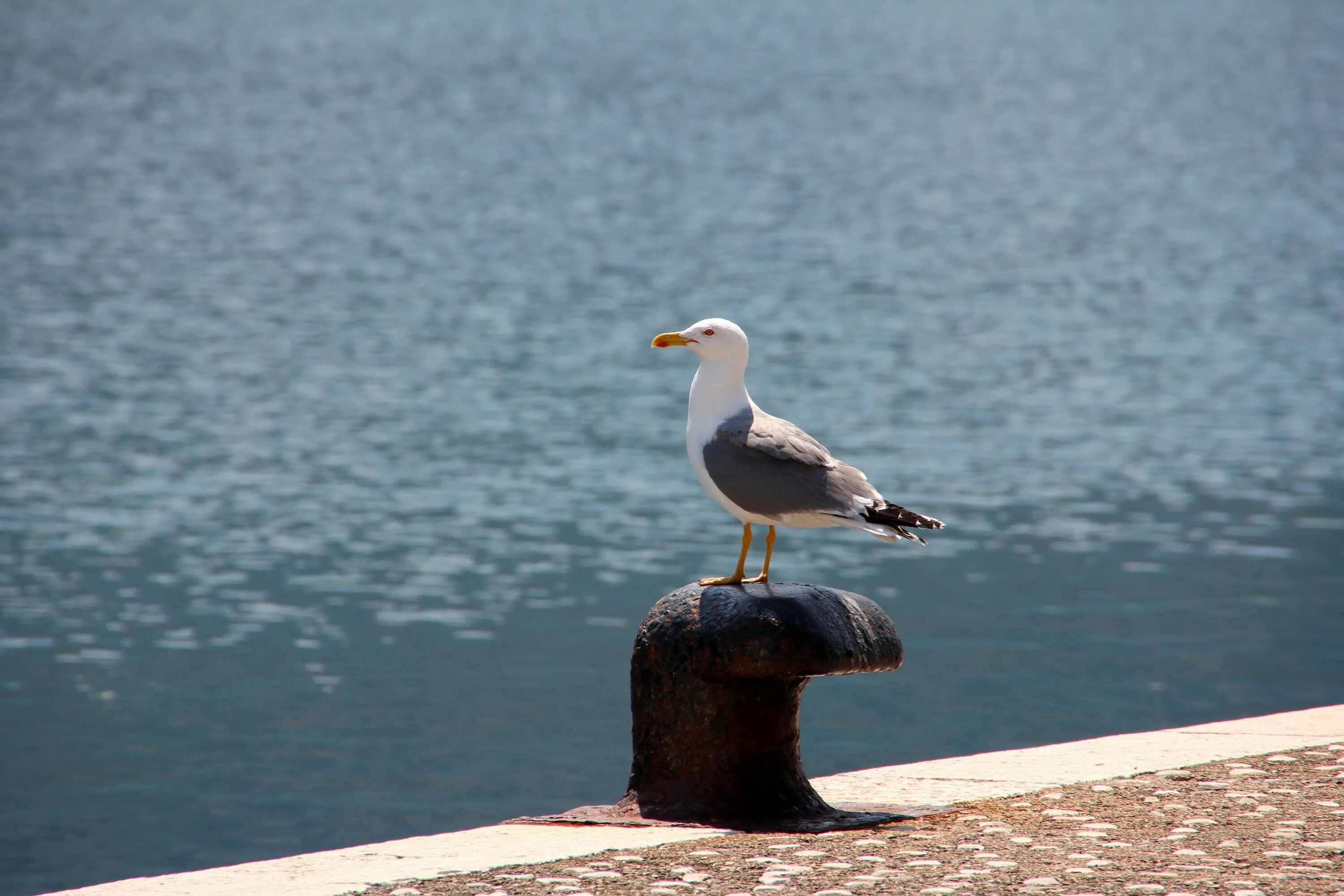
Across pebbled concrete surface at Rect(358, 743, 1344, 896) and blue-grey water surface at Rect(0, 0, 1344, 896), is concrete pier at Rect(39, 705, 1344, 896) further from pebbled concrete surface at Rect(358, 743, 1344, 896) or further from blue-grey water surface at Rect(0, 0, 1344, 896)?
blue-grey water surface at Rect(0, 0, 1344, 896)

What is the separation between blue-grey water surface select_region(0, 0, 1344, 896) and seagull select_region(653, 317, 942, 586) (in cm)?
724

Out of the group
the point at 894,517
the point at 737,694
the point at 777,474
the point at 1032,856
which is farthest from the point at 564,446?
the point at 1032,856

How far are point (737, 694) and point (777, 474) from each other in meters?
1.02

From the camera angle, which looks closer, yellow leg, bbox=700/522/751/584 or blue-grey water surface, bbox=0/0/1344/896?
yellow leg, bbox=700/522/751/584

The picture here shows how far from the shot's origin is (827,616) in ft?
25.4

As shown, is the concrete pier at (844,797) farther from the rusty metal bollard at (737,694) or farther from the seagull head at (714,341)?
the seagull head at (714,341)

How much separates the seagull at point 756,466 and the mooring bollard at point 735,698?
26cm

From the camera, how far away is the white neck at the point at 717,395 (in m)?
7.93

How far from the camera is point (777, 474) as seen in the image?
7699 mm

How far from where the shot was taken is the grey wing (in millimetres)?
7621

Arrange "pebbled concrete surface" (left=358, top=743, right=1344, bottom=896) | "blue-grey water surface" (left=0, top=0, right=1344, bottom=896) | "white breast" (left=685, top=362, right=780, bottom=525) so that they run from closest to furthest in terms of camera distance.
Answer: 1. "pebbled concrete surface" (left=358, top=743, right=1344, bottom=896)
2. "white breast" (left=685, top=362, right=780, bottom=525)
3. "blue-grey water surface" (left=0, top=0, right=1344, bottom=896)

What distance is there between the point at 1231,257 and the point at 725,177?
23740mm

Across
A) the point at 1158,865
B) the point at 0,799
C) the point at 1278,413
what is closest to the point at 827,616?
the point at 1158,865

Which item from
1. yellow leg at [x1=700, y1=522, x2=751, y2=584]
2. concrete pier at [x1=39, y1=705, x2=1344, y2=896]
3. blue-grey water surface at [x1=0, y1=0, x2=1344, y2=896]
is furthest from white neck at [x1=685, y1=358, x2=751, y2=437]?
blue-grey water surface at [x1=0, y1=0, x2=1344, y2=896]
